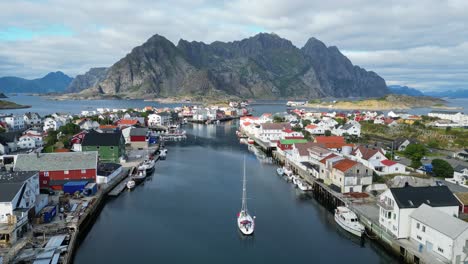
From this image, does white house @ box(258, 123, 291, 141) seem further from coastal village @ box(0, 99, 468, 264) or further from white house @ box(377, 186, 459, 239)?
white house @ box(377, 186, 459, 239)

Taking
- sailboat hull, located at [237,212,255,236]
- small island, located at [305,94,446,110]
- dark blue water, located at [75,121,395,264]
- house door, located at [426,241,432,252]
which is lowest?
dark blue water, located at [75,121,395,264]

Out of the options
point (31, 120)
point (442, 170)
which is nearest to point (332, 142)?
point (442, 170)

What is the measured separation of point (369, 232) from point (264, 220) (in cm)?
602

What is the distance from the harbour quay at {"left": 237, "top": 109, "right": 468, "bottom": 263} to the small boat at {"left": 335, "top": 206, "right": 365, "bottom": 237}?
0.68 ft

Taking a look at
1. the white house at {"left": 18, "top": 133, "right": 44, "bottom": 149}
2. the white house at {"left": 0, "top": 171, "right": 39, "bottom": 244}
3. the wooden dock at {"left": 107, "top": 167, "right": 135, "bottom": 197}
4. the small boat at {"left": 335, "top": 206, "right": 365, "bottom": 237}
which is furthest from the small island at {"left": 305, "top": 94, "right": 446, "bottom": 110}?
the white house at {"left": 0, "top": 171, "right": 39, "bottom": 244}

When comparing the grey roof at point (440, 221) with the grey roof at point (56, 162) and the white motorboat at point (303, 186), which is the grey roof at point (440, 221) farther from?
the grey roof at point (56, 162)

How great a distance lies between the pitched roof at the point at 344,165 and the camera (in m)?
24.1

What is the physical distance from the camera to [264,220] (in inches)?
848

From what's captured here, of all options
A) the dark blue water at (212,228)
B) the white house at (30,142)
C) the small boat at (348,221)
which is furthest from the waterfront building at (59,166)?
the small boat at (348,221)

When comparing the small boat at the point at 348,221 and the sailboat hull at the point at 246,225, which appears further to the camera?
the sailboat hull at the point at 246,225

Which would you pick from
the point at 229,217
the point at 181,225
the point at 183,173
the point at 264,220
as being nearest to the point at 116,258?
the point at 181,225

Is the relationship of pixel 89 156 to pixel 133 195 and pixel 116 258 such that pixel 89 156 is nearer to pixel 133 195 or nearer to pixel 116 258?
pixel 133 195

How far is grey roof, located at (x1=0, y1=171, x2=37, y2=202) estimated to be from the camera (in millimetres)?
17302

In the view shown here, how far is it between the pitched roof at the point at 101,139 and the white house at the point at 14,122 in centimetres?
3161
